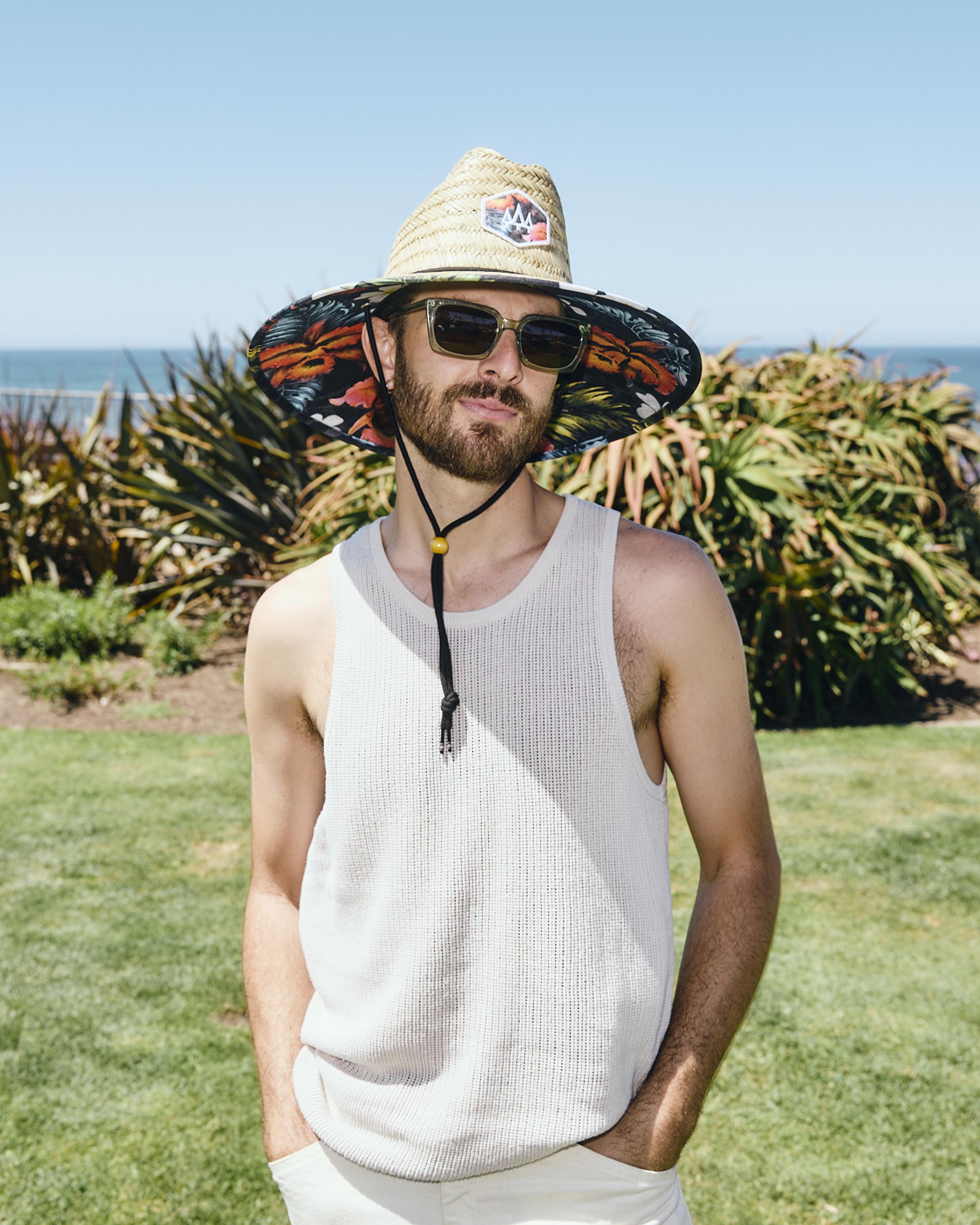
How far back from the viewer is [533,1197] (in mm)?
1765

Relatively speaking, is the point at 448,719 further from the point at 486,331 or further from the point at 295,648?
the point at 486,331

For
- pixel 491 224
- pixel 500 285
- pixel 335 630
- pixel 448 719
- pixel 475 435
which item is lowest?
pixel 448 719

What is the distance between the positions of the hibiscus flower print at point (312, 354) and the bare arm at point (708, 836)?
100 centimetres

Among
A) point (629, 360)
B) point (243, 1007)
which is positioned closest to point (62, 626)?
point (243, 1007)

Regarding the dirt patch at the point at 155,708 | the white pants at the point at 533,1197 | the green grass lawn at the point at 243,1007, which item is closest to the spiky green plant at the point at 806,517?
the green grass lawn at the point at 243,1007

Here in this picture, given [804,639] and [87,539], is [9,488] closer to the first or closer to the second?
[87,539]

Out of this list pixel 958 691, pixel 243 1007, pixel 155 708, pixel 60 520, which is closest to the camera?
pixel 243 1007

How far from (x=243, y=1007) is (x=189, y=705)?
4328 mm

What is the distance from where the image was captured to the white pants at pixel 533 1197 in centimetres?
175

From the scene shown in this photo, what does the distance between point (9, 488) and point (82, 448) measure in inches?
38.2

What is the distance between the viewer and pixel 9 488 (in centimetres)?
1074

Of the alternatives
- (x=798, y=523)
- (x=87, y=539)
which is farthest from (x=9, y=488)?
(x=798, y=523)

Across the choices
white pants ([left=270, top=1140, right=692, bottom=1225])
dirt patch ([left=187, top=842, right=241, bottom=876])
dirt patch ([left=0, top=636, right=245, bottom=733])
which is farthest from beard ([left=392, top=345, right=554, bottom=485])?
dirt patch ([left=0, top=636, right=245, bottom=733])

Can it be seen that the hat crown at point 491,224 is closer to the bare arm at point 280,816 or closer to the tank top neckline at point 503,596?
the tank top neckline at point 503,596
